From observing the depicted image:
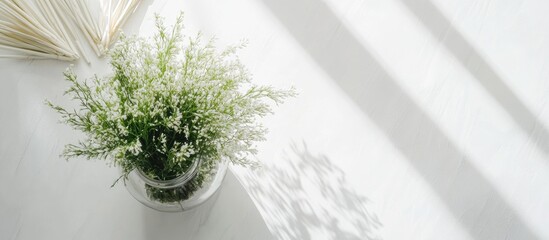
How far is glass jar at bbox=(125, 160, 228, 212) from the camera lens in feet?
3.90

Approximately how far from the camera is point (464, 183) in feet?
4.42

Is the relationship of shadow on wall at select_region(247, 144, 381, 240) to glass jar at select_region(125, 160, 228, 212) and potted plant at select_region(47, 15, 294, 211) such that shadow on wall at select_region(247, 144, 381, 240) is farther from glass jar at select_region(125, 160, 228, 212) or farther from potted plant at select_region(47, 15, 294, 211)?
potted plant at select_region(47, 15, 294, 211)

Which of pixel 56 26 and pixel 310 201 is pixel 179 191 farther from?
pixel 56 26

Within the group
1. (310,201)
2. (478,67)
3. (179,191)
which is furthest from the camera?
(478,67)

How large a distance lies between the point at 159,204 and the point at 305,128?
0.37 m

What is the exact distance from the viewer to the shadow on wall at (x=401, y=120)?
4.36 ft

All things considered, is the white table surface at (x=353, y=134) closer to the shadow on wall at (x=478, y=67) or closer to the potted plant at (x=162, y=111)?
the shadow on wall at (x=478, y=67)

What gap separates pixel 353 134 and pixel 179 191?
0.42 meters

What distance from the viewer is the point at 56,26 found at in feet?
4.58

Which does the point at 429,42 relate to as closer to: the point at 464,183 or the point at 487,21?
the point at 487,21

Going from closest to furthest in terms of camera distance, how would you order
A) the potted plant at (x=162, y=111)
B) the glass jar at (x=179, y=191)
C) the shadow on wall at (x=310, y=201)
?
1. the potted plant at (x=162, y=111)
2. the glass jar at (x=179, y=191)
3. the shadow on wall at (x=310, y=201)

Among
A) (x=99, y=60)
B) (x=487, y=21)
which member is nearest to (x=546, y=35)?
(x=487, y=21)

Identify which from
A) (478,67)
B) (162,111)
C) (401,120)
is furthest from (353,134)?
(162,111)

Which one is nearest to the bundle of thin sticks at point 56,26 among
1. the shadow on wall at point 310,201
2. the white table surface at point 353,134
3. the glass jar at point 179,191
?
the white table surface at point 353,134
